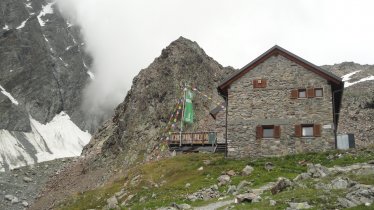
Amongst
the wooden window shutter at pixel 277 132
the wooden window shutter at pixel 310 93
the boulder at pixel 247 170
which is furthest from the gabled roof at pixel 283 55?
the boulder at pixel 247 170

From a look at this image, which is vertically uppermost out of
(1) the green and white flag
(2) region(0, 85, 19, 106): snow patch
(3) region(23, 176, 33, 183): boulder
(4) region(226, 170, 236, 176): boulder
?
(2) region(0, 85, 19, 106): snow patch

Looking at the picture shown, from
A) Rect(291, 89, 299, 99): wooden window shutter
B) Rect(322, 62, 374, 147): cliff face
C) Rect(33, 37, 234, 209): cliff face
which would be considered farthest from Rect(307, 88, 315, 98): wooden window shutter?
Rect(33, 37, 234, 209): cliff face

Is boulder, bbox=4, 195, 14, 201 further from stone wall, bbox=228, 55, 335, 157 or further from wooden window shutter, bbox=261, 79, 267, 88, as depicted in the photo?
wooden window shutter, bbox=261, 79, 267, 88

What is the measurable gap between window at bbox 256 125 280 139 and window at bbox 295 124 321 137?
162 centimetres

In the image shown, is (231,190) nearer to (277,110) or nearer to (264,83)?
(277,110)

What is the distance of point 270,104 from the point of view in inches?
1577

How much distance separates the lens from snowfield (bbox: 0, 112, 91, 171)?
143750 millimetres

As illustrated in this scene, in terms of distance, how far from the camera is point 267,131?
3919 cm

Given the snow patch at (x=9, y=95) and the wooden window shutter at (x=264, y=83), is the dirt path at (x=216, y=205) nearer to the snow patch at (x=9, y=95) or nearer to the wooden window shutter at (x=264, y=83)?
the wooden window shutter at (x=264, y=83)

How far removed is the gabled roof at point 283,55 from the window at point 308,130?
440 cm

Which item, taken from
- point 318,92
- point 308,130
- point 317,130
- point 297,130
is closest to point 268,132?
point 297,130

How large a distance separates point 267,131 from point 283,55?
7.02 metres

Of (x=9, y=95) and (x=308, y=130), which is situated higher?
(x=9, y=95)

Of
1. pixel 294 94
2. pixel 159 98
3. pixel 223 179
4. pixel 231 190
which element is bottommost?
pixel 231 190
